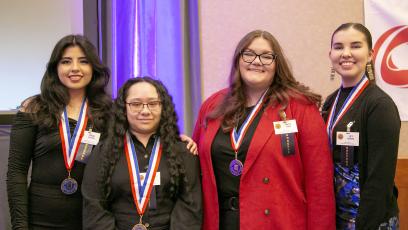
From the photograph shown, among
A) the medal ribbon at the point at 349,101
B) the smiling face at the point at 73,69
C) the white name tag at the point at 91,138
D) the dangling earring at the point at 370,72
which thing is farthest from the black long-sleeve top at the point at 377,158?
the smiling face at the point at 73,69

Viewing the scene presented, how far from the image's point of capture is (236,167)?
191 cm

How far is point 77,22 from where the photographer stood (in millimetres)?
3555

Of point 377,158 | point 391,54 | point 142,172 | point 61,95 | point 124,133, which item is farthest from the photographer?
point 391,54

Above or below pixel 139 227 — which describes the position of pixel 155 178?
above

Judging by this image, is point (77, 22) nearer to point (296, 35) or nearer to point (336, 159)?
point (296, 35)

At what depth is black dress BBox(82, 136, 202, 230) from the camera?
1.85m

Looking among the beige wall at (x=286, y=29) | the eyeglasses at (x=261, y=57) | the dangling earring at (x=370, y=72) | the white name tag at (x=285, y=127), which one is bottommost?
the white name tag at (x=285, y=127)

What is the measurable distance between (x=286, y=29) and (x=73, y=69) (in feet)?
6.37

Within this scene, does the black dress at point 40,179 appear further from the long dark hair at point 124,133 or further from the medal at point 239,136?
the medal at point 239,136

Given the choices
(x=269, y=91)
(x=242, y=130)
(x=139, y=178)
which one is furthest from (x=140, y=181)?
(x=269, y=91)

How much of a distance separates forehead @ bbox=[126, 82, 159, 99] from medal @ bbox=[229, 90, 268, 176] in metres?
0.44

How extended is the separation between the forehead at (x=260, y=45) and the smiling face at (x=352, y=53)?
1.24 ft

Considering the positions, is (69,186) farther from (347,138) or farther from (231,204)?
(347,138)

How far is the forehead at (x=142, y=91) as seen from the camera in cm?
197
